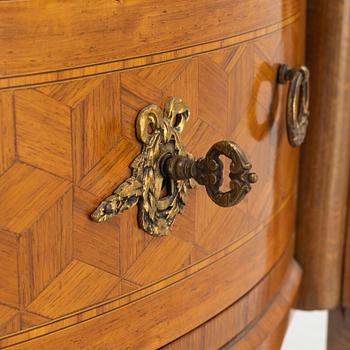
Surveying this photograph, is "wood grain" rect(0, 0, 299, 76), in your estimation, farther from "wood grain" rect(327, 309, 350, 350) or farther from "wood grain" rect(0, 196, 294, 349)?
"wood grain" rect(327, 309, 350, 350)

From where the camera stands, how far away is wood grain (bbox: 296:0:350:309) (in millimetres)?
966

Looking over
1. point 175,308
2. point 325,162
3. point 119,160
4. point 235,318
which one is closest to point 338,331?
point 325,162

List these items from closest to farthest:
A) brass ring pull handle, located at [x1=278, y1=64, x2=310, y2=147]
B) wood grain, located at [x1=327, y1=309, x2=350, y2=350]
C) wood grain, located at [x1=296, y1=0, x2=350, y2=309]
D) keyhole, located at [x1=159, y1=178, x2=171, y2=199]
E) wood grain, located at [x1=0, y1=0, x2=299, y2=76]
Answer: wood grain, located at [x1=0, y1=0, x2=299, y2=76], keyhole, located at [x1=159, y1=178, x2=171, y2=199], brass ring pull handle, located at [x1=278, y1=64, x2=310, y2=147], wood grain, located at [x1=296, y1=0, x2=350, y2=309], wood grain, located at [x1=327, y1=309, x2=350, y2=350]

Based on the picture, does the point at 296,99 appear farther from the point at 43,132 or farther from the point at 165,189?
the point at 43,132

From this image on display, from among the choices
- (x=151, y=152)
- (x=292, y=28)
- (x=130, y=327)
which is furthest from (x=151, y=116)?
(x=292, y=28)

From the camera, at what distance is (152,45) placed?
593 millimetres

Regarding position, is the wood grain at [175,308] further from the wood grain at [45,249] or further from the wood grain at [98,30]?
the wood grain at [98,30]

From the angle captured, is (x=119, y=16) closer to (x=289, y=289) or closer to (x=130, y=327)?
(x=130, y=327)

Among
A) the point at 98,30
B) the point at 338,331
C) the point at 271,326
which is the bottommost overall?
the point at 338,331

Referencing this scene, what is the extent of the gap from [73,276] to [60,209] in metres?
0.05

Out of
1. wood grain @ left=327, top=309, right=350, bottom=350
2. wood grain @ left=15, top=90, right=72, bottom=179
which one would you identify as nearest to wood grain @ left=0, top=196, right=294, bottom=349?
wood grain @ left=15, top=90, right=72, bottom=179

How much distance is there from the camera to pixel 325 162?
1.02 metres

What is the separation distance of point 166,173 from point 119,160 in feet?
0.16

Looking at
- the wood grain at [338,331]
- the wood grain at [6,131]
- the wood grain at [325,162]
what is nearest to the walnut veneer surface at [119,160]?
the wood grain at [6,131]
